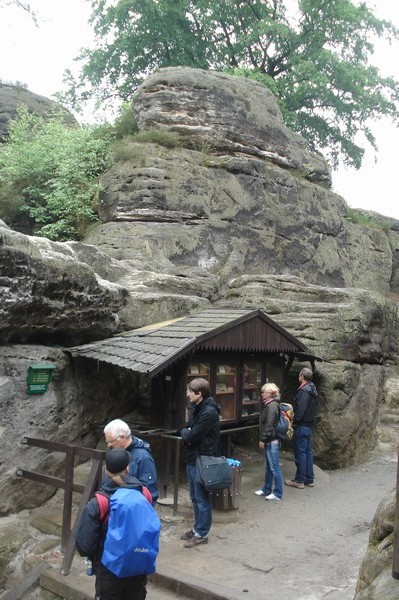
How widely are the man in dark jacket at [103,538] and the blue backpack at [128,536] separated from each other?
8 cm

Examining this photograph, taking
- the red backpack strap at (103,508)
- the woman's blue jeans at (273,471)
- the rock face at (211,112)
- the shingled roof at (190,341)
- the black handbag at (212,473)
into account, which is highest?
the rock face at (211,112)

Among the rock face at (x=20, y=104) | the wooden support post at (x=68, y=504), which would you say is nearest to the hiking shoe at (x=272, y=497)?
the wooden support post at (x=68, y=504)

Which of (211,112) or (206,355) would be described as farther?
(211,112)

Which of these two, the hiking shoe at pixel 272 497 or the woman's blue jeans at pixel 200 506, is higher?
the woman's blue jeans at pixel 200 506

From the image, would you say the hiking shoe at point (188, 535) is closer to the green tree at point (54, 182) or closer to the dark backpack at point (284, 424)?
the dark backpack at point (284, 424)

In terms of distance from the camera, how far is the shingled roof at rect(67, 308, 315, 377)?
21.6 ft

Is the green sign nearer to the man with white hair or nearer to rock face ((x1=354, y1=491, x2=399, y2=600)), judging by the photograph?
the man with white hair

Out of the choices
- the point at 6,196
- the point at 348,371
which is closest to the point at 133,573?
the point at 348,371

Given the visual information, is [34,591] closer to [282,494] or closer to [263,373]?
[282,494]

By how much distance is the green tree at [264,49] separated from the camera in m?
23.2

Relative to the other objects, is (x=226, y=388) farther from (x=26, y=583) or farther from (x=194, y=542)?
(x=26, y=583)

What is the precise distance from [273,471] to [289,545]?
4.92 feet

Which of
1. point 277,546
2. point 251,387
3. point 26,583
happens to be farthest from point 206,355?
point 26,583

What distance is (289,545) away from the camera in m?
6.04
